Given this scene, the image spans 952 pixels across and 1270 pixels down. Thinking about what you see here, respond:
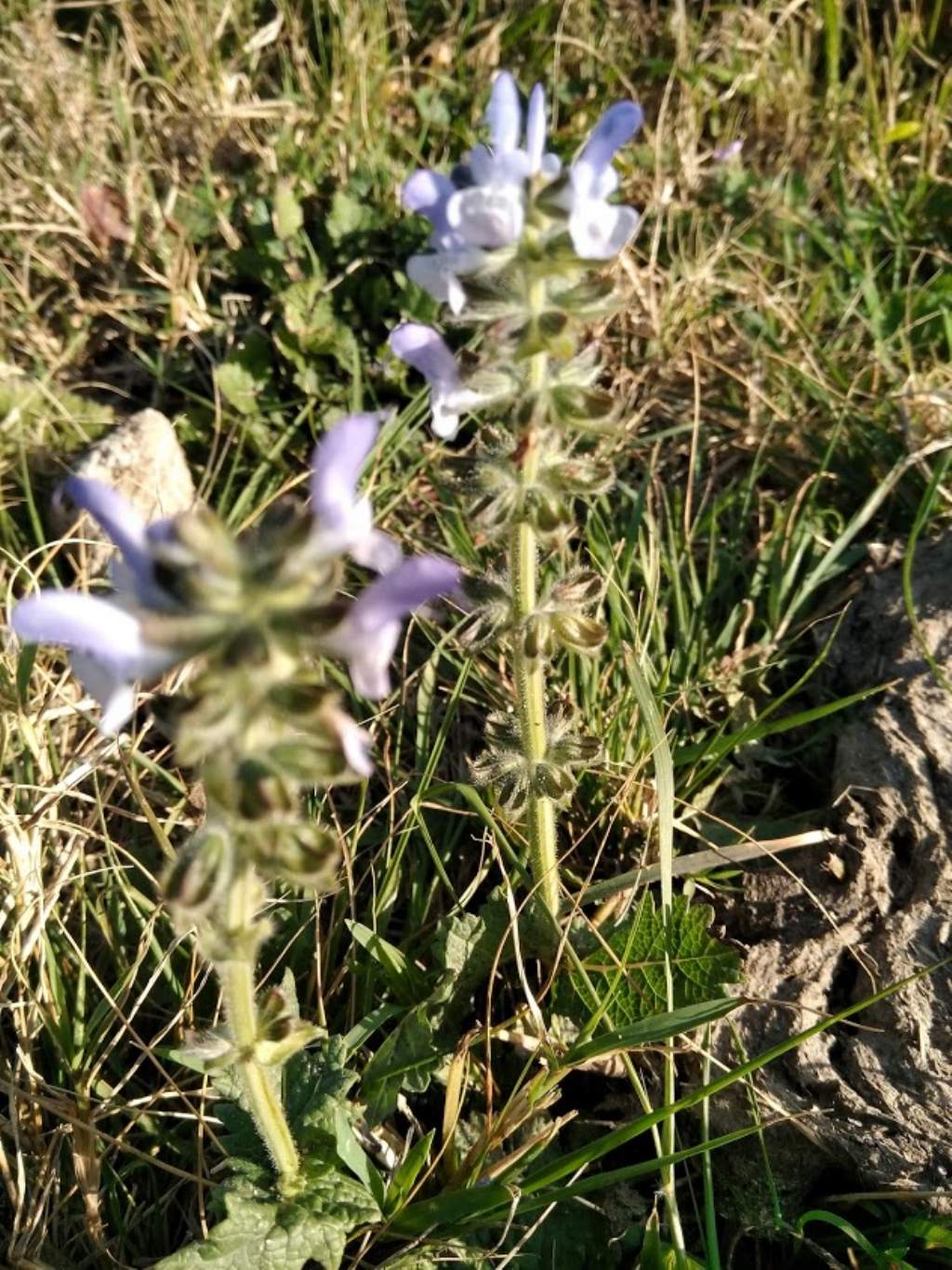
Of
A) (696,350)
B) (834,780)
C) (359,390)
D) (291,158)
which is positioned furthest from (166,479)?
(834,780)

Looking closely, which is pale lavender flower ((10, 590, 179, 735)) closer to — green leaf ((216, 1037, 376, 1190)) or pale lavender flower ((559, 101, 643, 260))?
pale lavender flower ((559, 101, 643, 260))

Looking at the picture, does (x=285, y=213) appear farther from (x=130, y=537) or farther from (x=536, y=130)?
(x=130, y=537)

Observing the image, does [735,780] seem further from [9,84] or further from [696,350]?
[9,84]

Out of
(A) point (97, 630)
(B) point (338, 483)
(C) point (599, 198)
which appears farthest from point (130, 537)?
(C) point (599, 198)

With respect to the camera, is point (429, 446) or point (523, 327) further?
point (429, 446)

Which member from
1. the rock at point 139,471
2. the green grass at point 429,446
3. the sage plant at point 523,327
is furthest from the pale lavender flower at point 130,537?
Answer: the rock at point 139,471

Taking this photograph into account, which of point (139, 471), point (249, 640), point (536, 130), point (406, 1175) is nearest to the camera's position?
point (249, 640)

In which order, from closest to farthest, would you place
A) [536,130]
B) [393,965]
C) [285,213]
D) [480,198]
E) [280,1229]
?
[480,198]
[536,130]
[280,1229]
[393,965]
[285,213]
